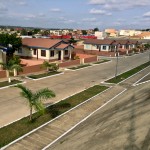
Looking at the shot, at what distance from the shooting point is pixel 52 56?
48.1m

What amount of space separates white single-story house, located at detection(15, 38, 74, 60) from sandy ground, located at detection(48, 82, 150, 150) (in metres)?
29.9

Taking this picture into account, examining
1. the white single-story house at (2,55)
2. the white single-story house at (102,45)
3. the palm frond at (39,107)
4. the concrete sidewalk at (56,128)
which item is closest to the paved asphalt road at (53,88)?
the palm frond at (39,107)

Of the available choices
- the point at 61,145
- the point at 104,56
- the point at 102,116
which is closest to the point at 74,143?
the point at 61,145

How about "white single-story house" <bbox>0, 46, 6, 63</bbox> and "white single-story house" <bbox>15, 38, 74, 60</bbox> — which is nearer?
"white single-story house" <bbox>0, 46, 6, 63</bbox>

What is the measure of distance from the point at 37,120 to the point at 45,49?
30.3 metres

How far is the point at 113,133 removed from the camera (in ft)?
45.9

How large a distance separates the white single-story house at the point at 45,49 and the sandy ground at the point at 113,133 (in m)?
29.9

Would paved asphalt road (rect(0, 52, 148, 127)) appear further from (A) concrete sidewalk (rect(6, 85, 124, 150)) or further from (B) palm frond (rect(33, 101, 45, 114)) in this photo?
(A) concrete sidewalk (rect(6, 85, 124, 150))

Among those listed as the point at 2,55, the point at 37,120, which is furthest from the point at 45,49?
the point at 37,120

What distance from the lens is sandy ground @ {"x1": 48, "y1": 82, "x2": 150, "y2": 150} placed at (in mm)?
12281

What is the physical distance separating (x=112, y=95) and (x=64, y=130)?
1037 cm

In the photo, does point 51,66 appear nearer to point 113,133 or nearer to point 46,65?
point 46,65

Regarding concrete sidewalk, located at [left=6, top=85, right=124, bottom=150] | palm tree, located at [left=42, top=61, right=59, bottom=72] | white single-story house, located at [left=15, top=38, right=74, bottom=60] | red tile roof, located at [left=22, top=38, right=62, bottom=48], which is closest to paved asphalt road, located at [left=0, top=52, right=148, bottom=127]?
palm tree, located at [left=42, top=61, right=59, bottom=72]

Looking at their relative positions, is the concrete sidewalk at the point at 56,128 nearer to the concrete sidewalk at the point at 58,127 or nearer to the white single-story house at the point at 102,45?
the concrete sidewalk at the point at 58,127
